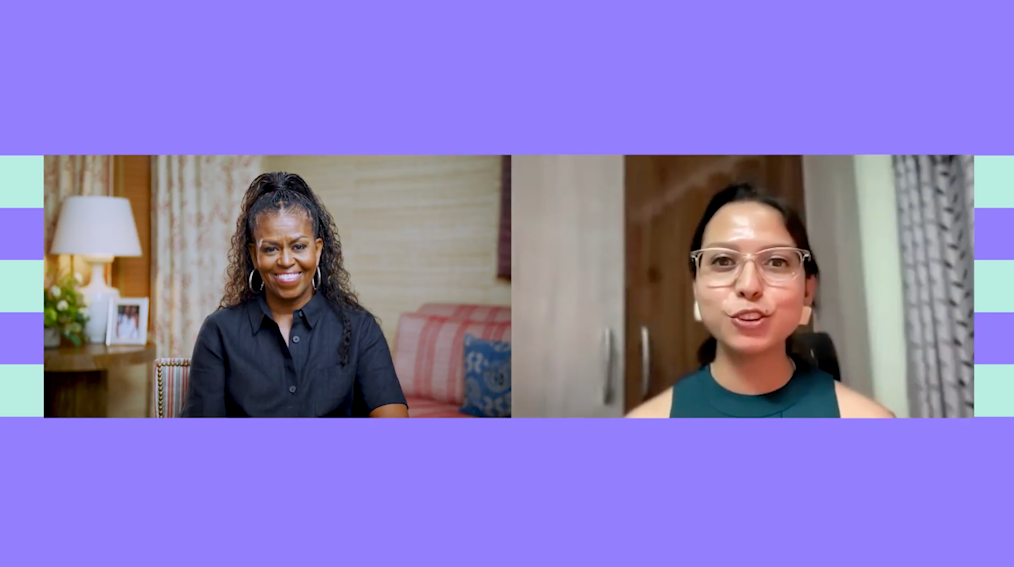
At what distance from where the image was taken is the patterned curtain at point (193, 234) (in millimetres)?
3186

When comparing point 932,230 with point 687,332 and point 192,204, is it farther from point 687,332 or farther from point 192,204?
point 192,204

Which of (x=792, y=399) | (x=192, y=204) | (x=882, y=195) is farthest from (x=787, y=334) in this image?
(x=192, y=204)

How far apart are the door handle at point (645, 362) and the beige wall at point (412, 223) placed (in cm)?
50

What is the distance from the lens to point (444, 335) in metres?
3.15

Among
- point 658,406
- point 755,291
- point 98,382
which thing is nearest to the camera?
point 755,291

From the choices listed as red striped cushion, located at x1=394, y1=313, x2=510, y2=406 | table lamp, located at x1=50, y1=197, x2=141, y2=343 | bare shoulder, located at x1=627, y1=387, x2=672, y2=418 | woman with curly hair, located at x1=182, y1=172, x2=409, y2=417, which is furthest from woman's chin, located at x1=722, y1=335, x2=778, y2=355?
table lamp, located at x1=50, y1=197, x2=141, y2=343

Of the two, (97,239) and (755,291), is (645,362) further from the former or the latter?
(97,239)

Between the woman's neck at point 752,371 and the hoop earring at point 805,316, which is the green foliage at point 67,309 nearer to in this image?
the woman's neck at point 752,371

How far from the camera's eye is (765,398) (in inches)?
119

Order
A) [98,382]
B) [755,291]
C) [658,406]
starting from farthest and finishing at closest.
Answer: [98,382] < [658,406] < [755,291]

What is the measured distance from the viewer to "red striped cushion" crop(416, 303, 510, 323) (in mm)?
3107

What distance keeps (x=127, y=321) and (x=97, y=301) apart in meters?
0.12

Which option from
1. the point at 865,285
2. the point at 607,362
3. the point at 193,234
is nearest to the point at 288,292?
the point at 193,234

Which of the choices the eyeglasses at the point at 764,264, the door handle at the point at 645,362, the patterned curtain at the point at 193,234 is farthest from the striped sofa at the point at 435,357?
the eyeglasses at the point at 764,264
